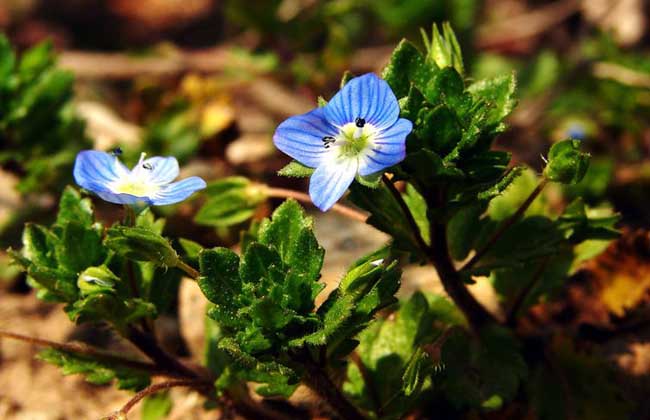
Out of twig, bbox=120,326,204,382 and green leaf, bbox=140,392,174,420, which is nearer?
twig, bbox=120,326,204,382

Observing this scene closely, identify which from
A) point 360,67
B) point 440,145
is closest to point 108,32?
point 360,67

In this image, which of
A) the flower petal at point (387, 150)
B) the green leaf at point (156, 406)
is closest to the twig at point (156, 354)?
the green leaf at point (156, 406)

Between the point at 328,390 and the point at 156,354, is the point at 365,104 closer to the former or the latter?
the point at 328,390

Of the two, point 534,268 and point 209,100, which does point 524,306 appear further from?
point 209,100

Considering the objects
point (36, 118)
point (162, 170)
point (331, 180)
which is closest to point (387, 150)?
point (331, 180)

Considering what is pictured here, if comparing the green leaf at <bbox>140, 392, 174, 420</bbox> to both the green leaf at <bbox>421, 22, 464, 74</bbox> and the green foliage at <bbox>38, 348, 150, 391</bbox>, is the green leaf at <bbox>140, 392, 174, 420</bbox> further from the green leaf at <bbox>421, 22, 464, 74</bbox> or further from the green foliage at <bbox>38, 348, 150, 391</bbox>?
the green leaf at <bbox>421, 22, 464, 74</bbox>

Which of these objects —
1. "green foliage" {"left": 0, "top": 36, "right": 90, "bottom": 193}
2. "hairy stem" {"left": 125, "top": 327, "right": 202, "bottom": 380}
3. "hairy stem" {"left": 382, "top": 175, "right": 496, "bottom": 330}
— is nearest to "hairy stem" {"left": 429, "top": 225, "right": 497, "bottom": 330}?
"hairy stem" {"left": 382, "top": 175, "right": 496, "bottom": 330}
